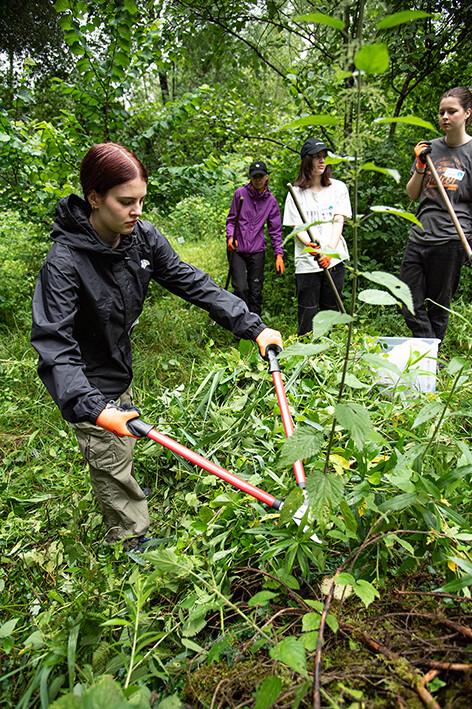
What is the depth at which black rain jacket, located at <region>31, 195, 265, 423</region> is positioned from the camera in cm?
171

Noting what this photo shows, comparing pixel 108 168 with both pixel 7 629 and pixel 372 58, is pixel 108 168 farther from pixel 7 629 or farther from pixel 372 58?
pixel 7 629

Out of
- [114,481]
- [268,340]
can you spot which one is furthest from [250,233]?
[114,481]

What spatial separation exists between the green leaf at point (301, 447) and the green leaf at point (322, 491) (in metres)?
0.07

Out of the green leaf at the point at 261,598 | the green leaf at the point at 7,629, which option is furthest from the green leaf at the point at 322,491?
the green leaf at the point at 7,629

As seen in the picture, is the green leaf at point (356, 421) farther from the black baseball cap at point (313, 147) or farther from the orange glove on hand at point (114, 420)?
the black baseball cap at point (313, 147)

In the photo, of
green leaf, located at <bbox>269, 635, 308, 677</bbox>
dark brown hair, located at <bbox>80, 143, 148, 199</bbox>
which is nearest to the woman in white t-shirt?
Answer: dark brown hair, located at <bbox>80, 143, 148, 199</bbox>

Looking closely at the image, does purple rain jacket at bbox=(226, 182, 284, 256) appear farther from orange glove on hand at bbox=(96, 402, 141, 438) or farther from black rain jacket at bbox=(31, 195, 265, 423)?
orange glove on hand at bbox=(96, 402, 141, 438)

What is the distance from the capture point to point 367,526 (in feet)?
4.48

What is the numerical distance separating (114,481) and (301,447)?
1332 mm

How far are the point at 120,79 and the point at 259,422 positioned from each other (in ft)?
11.1

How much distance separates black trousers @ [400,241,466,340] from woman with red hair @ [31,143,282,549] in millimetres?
1730

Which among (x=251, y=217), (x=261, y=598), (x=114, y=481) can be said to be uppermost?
(x=251, y=217)

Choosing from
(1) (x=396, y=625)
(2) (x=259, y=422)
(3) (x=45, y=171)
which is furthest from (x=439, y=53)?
(1) (x=396, y=625)

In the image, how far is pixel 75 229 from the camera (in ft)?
6.07
